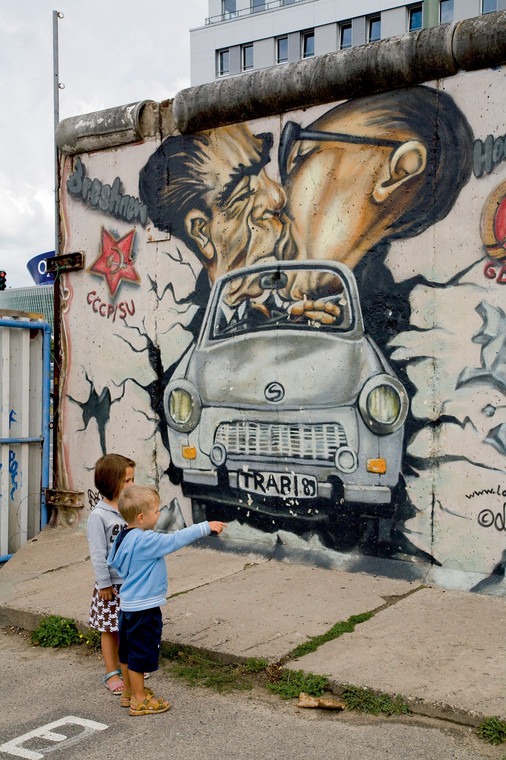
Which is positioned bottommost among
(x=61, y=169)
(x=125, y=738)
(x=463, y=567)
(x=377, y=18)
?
(x=125, y=738)

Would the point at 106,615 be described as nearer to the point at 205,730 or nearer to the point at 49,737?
the point at 49,737

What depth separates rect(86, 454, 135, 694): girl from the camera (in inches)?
166

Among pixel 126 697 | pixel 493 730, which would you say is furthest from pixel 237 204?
pixel 493 730

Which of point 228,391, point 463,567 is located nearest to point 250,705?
point 463,567

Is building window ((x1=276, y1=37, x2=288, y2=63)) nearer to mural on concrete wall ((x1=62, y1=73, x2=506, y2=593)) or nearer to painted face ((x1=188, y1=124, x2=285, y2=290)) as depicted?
mural on concrete wall ((x1=62, y1=73, x2=506, y2=593))

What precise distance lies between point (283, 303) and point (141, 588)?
2.90 metres

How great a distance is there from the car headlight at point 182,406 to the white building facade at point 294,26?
34.9 m

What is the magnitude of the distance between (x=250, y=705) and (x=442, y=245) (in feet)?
10.5

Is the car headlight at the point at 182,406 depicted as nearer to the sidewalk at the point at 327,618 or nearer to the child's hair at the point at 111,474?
the sidewalk at the point at 327,618

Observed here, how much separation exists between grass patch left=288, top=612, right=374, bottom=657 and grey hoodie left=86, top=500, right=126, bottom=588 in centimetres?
105

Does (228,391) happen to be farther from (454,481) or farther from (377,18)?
(377,18)

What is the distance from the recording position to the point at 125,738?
3.63 meters

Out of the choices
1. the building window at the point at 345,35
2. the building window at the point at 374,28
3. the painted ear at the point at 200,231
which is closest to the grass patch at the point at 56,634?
the painted ear at the point at 200,231

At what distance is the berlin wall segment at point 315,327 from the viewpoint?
5.32 metres
